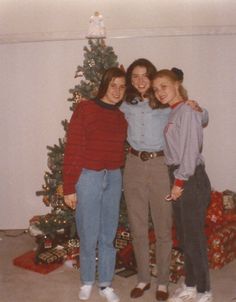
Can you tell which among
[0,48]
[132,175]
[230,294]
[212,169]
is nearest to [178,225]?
[132,175]

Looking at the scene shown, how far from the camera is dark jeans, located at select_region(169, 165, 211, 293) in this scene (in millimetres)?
3100

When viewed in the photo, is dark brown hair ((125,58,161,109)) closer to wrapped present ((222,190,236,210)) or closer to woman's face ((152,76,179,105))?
woman's face ((152,76,179,105))

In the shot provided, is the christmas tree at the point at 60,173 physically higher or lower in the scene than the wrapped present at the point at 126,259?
higher

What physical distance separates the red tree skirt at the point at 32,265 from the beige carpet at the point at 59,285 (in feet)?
0.14

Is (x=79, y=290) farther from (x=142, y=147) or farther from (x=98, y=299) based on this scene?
(x=142, y=147)

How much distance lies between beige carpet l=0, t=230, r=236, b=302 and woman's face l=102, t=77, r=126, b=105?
1.52m

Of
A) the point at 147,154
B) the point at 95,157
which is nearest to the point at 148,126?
the point at 147,154

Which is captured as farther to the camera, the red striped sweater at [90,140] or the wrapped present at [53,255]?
the wrapped present at [53,255]

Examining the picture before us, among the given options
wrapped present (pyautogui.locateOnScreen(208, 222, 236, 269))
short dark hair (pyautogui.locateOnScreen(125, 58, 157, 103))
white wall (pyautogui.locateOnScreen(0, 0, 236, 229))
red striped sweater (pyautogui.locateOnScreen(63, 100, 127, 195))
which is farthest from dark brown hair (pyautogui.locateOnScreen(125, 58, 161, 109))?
white wall (pyautogui.locateOnScreen(0, 0, 236, 229))

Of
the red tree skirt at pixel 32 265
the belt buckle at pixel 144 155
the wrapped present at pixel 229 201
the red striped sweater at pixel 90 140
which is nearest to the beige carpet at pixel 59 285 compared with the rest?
the red tree skirt at pixel 32 265

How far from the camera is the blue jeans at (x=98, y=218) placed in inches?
127

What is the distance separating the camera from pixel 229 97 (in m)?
4.93

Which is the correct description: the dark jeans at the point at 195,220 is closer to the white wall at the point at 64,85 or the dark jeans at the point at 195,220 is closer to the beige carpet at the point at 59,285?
the beige carpet at the point at 59,285

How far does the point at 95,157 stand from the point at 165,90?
2.20 feet
